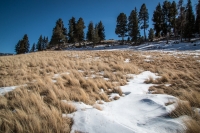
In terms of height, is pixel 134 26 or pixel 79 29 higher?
pixel 79 29

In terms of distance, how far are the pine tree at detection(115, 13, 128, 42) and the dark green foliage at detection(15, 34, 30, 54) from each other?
138ft

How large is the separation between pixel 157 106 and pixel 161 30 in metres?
44.3

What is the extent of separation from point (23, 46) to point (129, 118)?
5996 centimetres

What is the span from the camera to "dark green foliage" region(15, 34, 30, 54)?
49.5 m

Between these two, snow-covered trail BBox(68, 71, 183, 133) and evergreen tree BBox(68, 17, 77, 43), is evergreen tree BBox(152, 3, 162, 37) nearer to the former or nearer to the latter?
evergreen tree BBox(68, 17, 77, 43)

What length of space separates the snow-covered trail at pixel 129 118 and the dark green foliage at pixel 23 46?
192 ft

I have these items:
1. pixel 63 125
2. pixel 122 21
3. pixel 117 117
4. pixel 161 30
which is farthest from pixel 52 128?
pixel 161 30

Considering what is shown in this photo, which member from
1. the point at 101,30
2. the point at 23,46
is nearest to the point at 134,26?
the point at 101,30

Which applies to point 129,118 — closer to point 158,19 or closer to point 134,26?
point 134,26

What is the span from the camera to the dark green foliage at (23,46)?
4950 centimetres

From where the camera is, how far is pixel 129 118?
8.45 feet

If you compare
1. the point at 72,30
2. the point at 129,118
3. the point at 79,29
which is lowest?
the point at 129,118

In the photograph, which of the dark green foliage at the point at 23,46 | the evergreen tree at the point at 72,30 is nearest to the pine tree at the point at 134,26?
the evergreen tree at the point at 72,30

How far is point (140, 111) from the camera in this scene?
9.39 ft
